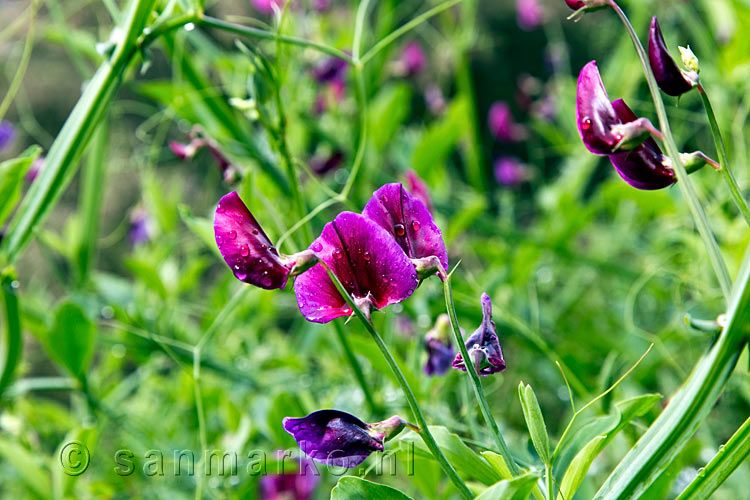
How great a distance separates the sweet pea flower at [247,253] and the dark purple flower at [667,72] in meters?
0.20

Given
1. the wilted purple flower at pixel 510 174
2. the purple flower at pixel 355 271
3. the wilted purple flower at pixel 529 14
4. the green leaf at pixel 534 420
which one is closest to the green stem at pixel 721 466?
the green leaf at pixel 534 420

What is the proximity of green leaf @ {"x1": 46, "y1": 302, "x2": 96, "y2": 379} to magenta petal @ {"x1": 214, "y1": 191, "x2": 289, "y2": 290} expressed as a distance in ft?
1.77

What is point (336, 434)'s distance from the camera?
39 cm

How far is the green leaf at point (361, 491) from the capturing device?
0.40m

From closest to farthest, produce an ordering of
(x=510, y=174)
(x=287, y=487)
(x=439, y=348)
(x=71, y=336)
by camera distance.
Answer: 1. (x=439, y=348)
2. (x=71, y=336)
3. (x=287, y=487)
4. (x=510, y=174)

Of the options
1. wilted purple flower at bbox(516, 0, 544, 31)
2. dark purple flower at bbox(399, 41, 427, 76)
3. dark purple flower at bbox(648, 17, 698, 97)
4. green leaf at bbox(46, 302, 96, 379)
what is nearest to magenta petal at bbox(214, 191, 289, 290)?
dark purple flower at bbox(648, 17, 698, 97)

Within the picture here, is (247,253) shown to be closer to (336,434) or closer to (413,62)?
(336,434)

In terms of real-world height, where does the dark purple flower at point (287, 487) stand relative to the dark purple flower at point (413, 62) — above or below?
below

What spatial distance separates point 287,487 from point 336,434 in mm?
695

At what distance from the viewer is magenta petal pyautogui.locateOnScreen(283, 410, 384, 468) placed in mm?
383

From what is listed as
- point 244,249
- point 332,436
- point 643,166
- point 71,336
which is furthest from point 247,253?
point 71,336

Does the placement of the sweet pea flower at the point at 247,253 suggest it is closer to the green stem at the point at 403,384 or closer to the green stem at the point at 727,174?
the green stem at the point at 403,384

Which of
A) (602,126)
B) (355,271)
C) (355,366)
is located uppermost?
(602,126)

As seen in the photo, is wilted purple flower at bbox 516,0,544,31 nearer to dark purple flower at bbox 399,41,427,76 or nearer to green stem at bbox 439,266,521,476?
dark purple flower at bbox 399,41,427,76
